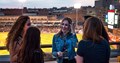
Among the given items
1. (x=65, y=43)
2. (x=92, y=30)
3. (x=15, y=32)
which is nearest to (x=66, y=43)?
(x=65, y=43)

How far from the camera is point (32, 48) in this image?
2529 millimetres

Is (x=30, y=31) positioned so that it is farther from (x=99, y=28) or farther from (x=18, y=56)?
(x=99, y=28)

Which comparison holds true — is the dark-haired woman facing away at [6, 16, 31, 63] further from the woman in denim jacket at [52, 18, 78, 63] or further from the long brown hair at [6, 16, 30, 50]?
the woman in denim jacket at [52, 18, 78, 63]

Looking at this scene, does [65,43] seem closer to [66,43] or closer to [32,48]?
[66,43]

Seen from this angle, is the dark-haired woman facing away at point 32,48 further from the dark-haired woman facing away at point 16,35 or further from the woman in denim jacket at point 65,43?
the woman in denim jacket at point 65,43

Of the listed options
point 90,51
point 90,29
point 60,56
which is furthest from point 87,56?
point 60,56

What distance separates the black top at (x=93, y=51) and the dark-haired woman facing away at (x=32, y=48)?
33cm

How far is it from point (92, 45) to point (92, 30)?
123 mm

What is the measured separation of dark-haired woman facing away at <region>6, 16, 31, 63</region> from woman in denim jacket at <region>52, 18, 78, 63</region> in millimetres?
966

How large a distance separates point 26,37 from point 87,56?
1.68 feet

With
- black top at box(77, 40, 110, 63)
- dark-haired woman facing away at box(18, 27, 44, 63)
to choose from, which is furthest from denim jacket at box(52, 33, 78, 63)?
dark-haired woman facing away at box(18, 27, 44, 63)

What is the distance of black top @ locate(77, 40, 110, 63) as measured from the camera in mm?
2617

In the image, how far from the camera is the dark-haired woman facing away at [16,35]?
2717 millimetres

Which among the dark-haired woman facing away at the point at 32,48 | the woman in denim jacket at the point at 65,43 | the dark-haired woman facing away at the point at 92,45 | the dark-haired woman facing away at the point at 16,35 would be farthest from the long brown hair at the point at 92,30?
the woman in denim jacket at the point at 65,43
